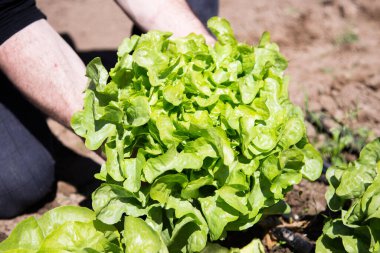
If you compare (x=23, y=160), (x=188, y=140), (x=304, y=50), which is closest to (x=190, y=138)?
(x=188, y=140)

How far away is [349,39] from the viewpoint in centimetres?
346

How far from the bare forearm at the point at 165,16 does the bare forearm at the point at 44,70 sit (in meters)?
0.36

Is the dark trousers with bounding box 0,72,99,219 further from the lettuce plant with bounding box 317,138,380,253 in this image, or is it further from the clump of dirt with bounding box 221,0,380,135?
the clump of dirt with bounding box 221,0,380,135

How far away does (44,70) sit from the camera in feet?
6.68

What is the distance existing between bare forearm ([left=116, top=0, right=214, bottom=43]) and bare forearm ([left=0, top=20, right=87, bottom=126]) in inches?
14.1

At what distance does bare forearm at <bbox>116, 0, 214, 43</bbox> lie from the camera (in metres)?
2.06

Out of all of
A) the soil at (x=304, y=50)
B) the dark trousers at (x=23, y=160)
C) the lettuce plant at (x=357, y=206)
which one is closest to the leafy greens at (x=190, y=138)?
the lettuce plant at (x=357, y=206)

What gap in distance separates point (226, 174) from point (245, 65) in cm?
41

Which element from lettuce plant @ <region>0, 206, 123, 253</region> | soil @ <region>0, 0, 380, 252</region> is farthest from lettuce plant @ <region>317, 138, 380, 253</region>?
lettuce plant @ <region>0, 206, 123, 253</region>

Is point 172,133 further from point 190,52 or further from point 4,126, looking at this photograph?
point 4,126

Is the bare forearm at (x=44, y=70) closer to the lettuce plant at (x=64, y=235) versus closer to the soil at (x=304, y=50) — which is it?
the lettuce plant at (x=64, y=235)

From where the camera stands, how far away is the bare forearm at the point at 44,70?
6.53 feet

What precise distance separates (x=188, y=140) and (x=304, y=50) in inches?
83.8

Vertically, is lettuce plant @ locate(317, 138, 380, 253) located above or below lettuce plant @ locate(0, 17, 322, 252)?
below
